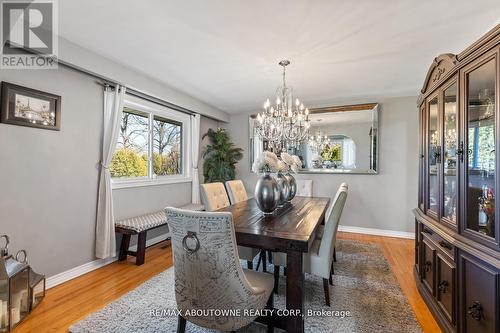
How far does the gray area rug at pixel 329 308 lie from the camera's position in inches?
68.4

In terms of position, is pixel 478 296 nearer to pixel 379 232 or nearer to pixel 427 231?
pixel 427 231

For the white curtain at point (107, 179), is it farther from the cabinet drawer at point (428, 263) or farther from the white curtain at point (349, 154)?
the white curtain at point (349, 154)

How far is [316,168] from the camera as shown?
177 inches

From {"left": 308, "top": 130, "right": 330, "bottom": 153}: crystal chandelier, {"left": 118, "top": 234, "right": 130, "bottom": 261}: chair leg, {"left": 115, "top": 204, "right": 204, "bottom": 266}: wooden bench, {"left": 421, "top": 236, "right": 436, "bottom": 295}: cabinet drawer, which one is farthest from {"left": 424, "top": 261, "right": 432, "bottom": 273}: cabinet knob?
{"left": 118, "top": 234, "right": 130, "bottom": 261}: chair leg

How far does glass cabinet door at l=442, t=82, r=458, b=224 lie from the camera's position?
5.37 ft

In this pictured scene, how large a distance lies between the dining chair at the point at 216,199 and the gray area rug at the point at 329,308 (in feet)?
1.52

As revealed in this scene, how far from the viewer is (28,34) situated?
6.59 ft

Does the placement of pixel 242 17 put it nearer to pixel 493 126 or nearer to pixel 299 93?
pixel 493 126

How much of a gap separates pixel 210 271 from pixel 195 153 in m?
3.44

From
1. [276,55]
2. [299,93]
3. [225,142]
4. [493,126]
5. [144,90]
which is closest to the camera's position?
[493,126]

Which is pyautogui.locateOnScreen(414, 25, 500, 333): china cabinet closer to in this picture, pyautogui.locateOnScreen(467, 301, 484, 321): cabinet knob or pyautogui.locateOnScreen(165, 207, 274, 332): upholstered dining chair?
pyautogui.locateOnScreen(467, 301, 484, 321): cabinet knob

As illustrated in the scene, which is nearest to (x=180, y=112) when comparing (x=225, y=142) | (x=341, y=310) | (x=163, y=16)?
(x=225, y=142)

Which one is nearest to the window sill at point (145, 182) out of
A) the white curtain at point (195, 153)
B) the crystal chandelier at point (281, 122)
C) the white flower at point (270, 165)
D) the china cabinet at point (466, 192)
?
the white curtain at point (195, 153)

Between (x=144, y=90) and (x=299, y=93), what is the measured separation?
2398 mm
